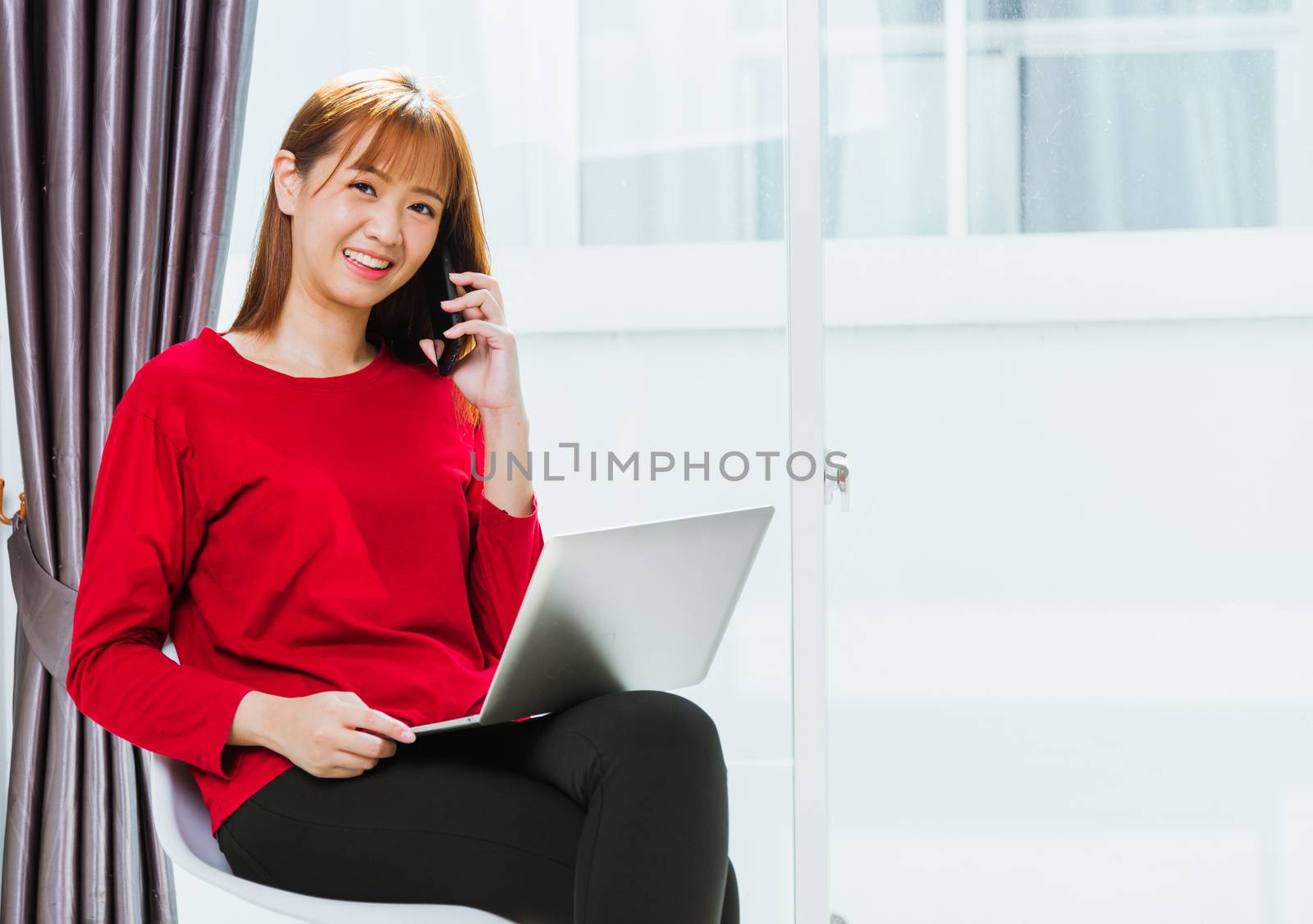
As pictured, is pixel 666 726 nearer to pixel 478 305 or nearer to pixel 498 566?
pixel 498 566

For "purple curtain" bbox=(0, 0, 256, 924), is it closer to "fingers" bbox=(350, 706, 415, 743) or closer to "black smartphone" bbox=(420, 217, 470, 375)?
"black smartphone" bbox=(420, 217, 470, 375)

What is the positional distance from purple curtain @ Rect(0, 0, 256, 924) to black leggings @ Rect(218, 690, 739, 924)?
2.54 feet

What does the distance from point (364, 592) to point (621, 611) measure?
33cm

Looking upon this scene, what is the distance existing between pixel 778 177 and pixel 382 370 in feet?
2.55

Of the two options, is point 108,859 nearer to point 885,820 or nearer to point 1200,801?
point 885,820

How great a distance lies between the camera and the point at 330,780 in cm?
117

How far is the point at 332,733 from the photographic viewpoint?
3.72 feet

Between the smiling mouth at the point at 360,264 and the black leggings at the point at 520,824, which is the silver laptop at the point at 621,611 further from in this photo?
the smiling mouth at the point at 360,264

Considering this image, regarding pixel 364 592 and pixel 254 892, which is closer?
pixel 254 892

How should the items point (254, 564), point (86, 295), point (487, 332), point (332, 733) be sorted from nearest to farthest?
1. point (332, 733)
2. point (254, 564)
3. point (487, 332)
4. point (86, 295)

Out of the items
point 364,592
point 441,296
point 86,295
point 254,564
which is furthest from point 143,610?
point 86,295

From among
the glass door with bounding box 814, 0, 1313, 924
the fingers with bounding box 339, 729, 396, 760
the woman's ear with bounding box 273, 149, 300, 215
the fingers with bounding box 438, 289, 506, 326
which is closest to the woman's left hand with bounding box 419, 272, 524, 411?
the fingers with bounding box 438, 289, 506, 326

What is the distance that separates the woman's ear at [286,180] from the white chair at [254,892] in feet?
2.22

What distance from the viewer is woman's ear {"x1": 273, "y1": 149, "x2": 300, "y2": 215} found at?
4.56 feet
